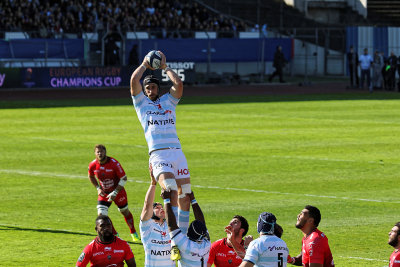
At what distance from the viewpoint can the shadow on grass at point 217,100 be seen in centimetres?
4438

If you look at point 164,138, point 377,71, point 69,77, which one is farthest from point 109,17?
point 164,138

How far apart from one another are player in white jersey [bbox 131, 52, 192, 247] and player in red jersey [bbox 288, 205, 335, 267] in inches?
71.3

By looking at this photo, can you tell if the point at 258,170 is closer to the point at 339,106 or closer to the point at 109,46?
the point at 339,106

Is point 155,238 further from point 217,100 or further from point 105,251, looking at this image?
point 217,100

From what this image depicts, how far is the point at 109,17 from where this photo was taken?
6238cm

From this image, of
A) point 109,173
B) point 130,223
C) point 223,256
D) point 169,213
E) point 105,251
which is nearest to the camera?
point 169,213

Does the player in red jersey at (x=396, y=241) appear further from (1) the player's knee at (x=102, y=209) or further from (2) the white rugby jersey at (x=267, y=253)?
(1) the player's knee at (x=102, y=209)

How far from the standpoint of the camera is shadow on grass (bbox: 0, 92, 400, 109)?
4438cm

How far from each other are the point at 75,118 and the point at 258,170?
49.3 feet

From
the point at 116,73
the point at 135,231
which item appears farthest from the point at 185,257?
the point at 116,73

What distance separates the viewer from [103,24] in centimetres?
6066

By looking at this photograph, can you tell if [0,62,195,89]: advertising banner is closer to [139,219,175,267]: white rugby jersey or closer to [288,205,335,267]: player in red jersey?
[139,219,175,267]: white rugby jersey

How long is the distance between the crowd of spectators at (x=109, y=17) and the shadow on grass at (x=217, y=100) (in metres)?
8.79

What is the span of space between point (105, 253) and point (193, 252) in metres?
2.02
